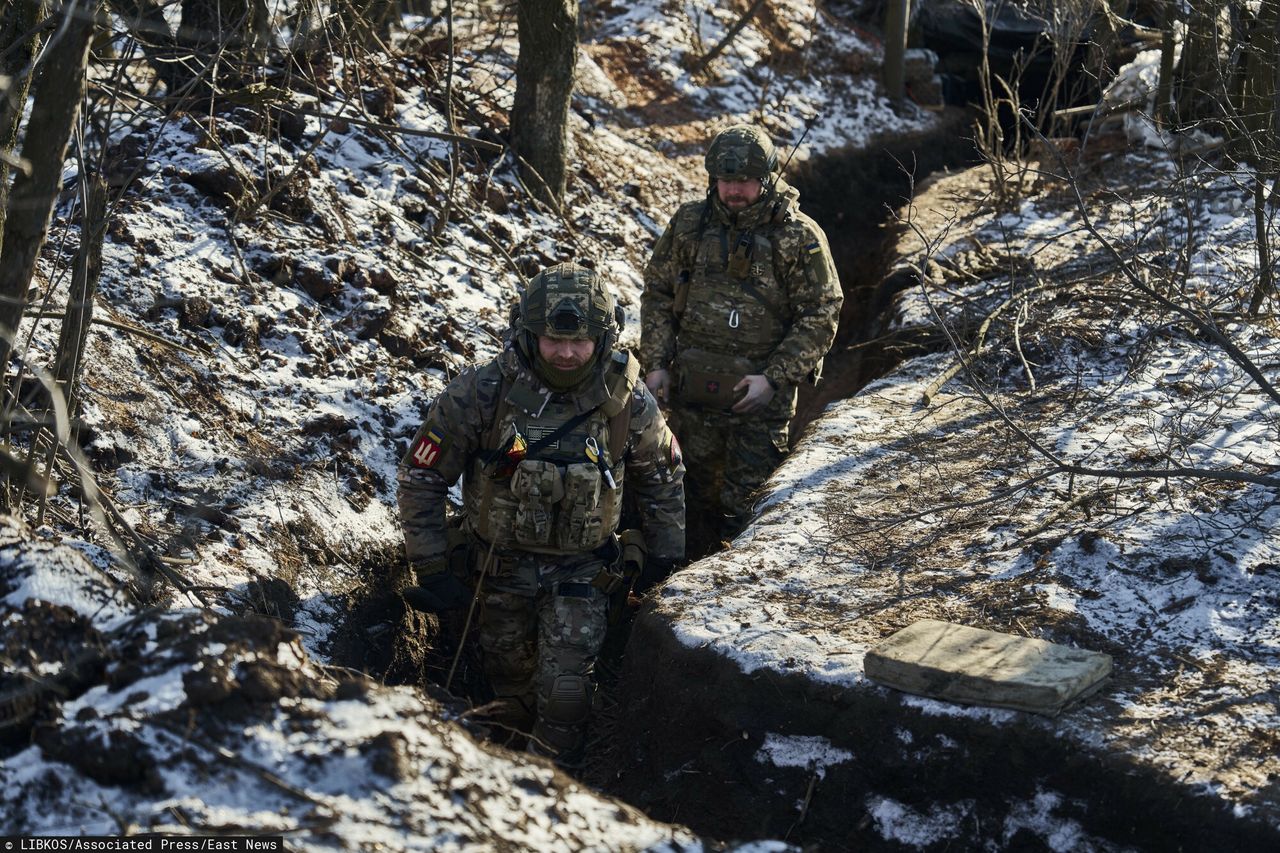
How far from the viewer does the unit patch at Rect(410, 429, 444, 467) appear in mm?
5395

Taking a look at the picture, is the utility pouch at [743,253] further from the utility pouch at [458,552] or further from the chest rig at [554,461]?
the utility pouch at [458,552]

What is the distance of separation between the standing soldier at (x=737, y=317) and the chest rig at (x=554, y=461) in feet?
4.95

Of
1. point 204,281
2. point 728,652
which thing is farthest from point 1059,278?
point 204,281

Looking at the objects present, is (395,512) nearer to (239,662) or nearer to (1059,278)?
(239,662)

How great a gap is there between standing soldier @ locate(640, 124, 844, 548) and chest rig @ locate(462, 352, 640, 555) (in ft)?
4.95

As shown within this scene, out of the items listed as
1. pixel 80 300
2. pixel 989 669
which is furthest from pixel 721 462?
pixel 80 300

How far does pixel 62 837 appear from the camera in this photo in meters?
3.05

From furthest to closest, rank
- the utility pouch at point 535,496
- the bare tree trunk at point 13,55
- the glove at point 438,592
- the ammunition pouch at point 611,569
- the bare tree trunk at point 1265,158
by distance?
1. the bare tree trunk at point 1265,158
2. the ammunition pouch at point 611,569
3. the glove at point 438,592
4. the utility pouch at point 535,496
5. the bare tree trunk at point 13,55

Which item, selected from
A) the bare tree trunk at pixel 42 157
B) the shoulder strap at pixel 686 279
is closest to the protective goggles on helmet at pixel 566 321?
the bare tree trunk at pixel 42 157

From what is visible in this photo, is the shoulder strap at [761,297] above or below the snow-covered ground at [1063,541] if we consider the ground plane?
above

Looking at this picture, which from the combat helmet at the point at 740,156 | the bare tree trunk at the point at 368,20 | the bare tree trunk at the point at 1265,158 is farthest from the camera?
the bare tree trunk at the point at 368,20

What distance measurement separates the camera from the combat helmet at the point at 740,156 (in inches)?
267

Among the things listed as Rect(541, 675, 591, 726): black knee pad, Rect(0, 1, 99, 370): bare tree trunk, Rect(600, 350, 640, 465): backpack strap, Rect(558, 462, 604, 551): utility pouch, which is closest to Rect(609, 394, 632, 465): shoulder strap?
Rect(600, 350, 640, 465): backpack strap

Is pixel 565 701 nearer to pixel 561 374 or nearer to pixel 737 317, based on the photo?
pixel 561 374
